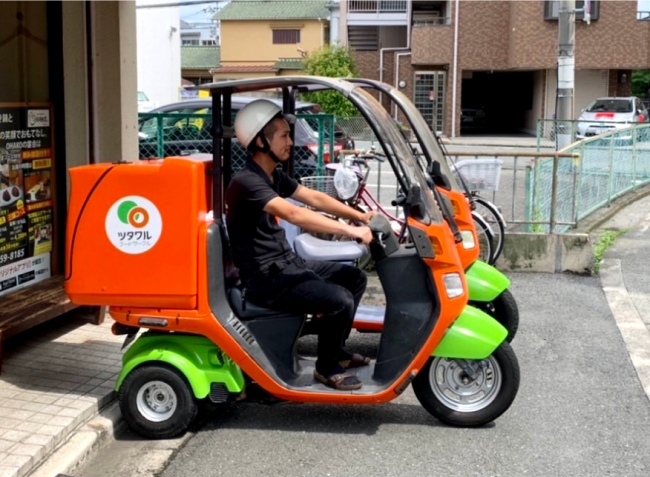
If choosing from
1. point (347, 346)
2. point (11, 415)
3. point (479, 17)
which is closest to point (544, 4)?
point (479, 17)

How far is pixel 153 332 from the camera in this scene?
4.71 m

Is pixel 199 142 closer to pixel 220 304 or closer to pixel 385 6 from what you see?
Result: pixel 220 304

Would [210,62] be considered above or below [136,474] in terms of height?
above

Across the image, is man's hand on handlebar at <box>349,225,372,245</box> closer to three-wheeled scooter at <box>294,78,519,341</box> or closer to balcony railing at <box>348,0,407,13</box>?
three-wheeled scooter at <box>294,78,519,341</box>

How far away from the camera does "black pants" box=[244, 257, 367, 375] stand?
446 centimetres

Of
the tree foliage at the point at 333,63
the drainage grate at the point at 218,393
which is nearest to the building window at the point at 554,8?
the tree foliage at the point at 333,63

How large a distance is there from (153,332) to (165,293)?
1.17ft

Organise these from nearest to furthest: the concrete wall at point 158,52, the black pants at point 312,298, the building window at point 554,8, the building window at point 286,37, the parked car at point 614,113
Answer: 1. the black pants at point 312,298
2. the parked car at point 614,113
3. the building window at point 554,8
4. the concrete wall at point 158,52
5. the building window at point 286,37

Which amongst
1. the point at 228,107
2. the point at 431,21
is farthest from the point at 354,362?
the point at 431,21

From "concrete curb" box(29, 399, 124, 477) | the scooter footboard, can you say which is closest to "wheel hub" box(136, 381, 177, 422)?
"concrete curb" box(29, 399, 124, 477)

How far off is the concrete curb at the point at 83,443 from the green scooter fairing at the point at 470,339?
1877mm

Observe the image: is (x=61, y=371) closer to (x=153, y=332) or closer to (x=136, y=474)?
(x=153, y=332)

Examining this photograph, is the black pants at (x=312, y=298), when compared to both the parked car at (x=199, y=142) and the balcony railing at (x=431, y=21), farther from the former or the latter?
the balcony railing at (x=431, y=21)

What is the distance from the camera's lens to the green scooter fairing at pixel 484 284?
5.72m
